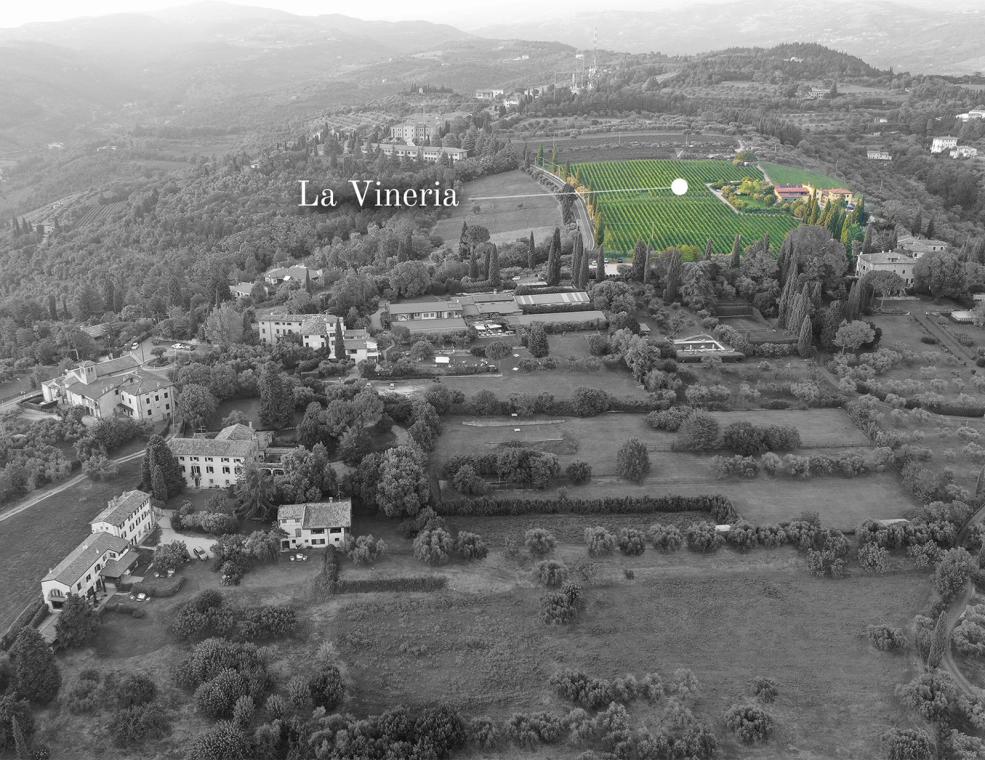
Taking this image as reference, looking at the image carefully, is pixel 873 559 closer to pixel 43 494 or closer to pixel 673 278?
pixel 673 278

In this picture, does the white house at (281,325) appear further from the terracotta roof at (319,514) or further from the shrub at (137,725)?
the shrub at (137,725)

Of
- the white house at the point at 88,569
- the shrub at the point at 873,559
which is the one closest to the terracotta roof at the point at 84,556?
the white house at the point at 88,569

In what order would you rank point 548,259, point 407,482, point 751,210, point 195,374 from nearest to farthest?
point 407,482 → point 195,374 → point 548,259 → point 751,210

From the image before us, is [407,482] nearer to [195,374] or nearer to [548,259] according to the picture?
[195,374]

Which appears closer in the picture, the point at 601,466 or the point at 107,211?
the point at 601,466

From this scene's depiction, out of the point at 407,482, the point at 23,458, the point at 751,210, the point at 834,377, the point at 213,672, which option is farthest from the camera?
the point at 751,210

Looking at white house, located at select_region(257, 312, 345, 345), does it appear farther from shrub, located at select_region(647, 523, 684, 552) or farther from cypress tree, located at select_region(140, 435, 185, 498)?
shrub, located at select_region(647, 523, 684, 552)

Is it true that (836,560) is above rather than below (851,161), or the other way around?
below

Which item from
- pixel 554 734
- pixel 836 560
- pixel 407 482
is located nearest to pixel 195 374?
pixel 407 482
